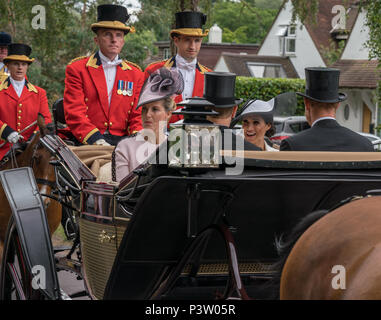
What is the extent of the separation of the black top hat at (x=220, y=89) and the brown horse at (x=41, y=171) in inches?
88.1

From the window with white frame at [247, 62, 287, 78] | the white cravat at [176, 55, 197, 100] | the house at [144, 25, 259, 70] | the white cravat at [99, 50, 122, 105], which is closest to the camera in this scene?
the white cravat at [176, 55, 197, 100]

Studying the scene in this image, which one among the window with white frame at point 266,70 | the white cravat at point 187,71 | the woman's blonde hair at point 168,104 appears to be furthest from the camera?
the window with white frame at point 266,70

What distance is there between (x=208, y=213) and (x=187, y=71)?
2608mm

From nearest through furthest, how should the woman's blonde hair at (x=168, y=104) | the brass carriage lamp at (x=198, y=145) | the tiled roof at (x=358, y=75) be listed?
the brass carriage lamp at (x=198, y=145) → the woman's blonde hair at (x=168, y=104) → the tiled roof at (x=358, y=75)

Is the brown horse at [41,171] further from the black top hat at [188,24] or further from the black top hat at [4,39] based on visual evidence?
the black top hat at [4,39]

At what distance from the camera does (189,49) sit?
539 centimetres

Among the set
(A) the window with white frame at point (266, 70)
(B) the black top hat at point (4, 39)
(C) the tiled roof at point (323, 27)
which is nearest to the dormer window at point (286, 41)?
(A) the window with white frame at point (266, 70)

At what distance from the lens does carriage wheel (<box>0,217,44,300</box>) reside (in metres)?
3.92

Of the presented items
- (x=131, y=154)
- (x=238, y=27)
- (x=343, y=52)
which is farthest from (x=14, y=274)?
(x=238, y=27)

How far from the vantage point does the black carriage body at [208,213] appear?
2664mm

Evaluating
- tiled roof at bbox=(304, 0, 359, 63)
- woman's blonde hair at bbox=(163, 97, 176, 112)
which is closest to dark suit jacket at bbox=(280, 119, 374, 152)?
woman's blonde hair at bbox=(163, 97, 176, 112)

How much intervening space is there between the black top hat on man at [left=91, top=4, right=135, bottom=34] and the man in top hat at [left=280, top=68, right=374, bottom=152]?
1642 millimetres

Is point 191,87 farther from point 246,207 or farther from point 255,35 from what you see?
point 255,35

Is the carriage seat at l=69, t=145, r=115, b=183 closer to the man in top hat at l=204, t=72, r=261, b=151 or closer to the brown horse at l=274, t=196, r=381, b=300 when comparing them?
the man in top hat at l=204, t=72, r=261, b=151
